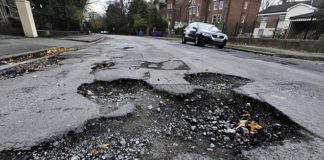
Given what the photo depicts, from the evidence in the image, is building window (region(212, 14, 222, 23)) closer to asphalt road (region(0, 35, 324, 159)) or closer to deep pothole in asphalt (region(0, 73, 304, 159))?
asphalt road (region(0, 35, 324, 159))

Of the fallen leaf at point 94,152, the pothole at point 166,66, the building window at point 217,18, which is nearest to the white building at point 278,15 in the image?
the building window at point 217,18

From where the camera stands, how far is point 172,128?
81.6 inches

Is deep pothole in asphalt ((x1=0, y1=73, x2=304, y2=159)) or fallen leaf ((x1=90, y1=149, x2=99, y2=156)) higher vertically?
fallen leaf ((x1=90, y1=149, x2=99, y2=156))

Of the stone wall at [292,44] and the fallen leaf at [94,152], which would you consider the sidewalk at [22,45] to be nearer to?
the fallen leaf at [94,152]

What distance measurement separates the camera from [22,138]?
176 cm

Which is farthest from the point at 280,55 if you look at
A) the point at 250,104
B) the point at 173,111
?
the point at 173,111

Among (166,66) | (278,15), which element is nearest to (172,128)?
(166,66)

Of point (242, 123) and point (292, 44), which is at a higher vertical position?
point (242, 123)

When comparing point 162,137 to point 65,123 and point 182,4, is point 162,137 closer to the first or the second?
point 65,123

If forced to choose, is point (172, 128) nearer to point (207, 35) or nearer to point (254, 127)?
point (254, 127)

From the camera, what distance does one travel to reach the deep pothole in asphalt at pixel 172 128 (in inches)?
64.9

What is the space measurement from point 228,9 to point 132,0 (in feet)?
79.3

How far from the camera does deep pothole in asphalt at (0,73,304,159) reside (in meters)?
1.65

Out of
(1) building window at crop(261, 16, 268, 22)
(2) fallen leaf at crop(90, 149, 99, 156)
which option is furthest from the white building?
(2) fallen leaf at crop(90, 149, 99, 156)
